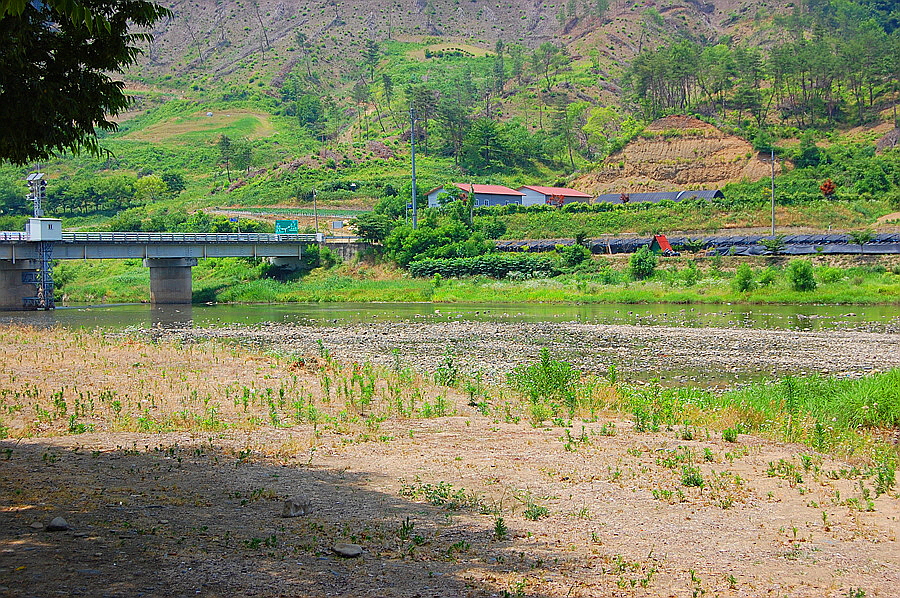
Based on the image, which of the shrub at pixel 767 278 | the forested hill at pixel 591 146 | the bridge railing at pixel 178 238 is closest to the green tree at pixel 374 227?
the bridge railing at pixel 178 238

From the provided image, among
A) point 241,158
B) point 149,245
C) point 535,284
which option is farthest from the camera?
point 241,158

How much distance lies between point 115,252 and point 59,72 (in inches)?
2495

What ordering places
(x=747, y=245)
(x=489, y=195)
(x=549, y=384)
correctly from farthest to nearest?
1. (x=489, y=195)
2. (x=747, y=245)
3. (x=549, y=384)

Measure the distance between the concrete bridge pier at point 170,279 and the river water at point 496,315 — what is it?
5.84m

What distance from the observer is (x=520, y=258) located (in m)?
74.1

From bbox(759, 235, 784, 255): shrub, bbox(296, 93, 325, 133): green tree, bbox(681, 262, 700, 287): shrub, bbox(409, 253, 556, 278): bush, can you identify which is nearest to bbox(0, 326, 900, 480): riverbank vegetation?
bbox(681, 262, 700, 287): shrub

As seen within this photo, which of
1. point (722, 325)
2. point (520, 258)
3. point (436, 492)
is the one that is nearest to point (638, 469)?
point (436, 492)

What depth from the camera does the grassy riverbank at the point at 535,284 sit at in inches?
2253

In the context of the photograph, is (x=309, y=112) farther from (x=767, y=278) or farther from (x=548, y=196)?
(x=767, y=278)

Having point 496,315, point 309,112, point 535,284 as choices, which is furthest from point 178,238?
point 309,112

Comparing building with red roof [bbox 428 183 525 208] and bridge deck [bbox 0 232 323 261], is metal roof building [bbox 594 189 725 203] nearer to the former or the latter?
building with red roof [bbox 428 183 525 208]

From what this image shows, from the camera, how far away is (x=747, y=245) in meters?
70.7

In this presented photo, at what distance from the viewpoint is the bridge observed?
65438mm

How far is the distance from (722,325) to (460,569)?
119 feet
